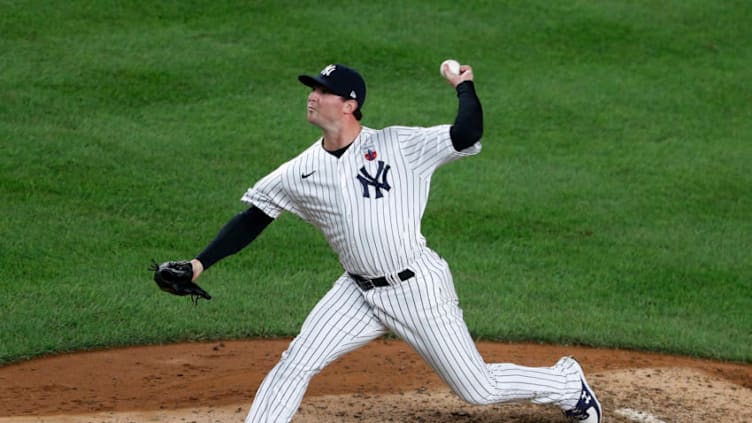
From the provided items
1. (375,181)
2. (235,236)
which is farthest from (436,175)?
(375,181)

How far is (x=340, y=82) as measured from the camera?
5078 millimetres

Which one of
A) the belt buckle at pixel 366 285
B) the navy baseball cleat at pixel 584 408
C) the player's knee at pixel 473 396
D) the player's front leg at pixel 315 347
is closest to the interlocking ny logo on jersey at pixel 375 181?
the belt buckle at pixel 366 285

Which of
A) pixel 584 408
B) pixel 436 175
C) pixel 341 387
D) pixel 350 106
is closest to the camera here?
pixel 350 106

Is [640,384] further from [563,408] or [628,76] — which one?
[628,76]

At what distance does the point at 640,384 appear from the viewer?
6434mm

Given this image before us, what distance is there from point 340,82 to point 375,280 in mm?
866

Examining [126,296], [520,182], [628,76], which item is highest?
[628,76]

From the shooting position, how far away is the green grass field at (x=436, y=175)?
7.67 metres

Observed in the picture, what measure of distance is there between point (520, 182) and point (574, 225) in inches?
33.1

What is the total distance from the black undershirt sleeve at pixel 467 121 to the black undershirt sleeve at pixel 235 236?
3.09 ft

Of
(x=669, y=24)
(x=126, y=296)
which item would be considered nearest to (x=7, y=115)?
(x=126, y=296)

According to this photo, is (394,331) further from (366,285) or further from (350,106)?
(350,106)

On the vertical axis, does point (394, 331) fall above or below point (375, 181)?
below

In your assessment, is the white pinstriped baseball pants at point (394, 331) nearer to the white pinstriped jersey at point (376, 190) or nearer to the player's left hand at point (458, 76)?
the white pinstriped jersey at point (376, 190)
